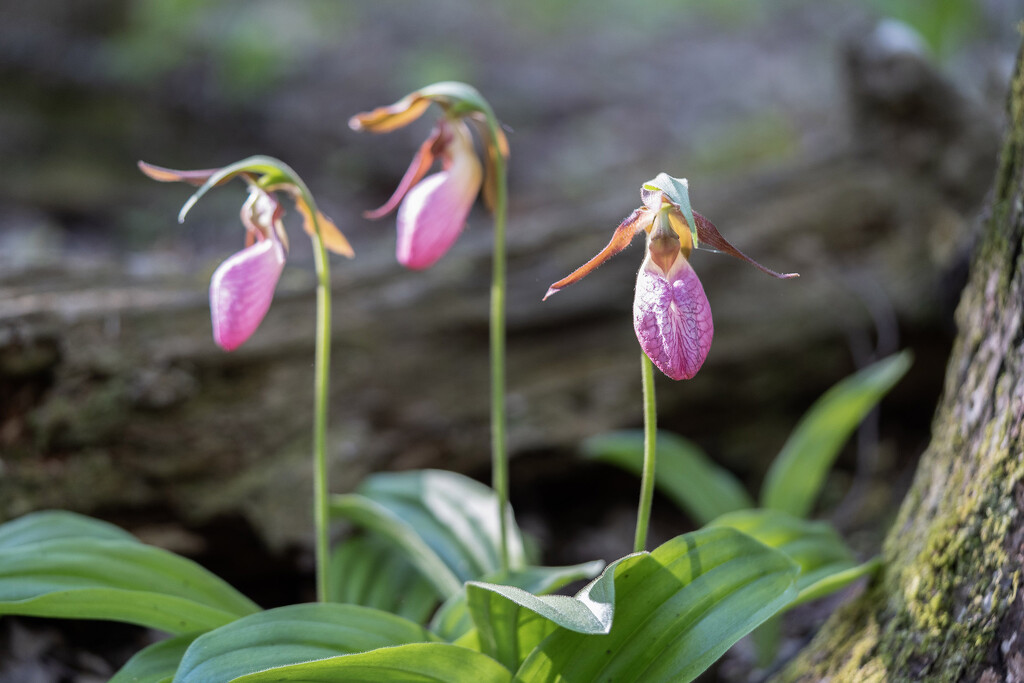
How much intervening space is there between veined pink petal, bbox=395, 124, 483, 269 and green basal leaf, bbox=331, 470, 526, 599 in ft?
1.88

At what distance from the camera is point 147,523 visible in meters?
1.89

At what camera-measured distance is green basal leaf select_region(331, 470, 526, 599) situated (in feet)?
5.32

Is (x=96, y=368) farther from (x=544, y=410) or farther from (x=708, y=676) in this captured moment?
(x=708, y=676)

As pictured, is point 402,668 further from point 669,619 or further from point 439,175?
point 439,175

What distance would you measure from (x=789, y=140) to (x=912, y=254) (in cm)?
215

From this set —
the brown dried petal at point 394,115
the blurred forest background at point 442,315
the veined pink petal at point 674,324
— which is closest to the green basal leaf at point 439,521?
the blurred forest background at point 442,315

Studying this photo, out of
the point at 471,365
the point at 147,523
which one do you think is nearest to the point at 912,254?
the point at 471,365

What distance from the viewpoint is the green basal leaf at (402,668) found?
38.9 inches

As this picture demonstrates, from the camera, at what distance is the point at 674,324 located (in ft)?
3.11

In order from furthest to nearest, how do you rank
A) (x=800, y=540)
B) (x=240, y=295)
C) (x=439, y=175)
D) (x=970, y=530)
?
1. (x=800, y=540)
2. (x=439, y=175)
3. (x=240, y=295)
4. (x=970, y=530)

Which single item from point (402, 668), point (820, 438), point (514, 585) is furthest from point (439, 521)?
point (820, 438)

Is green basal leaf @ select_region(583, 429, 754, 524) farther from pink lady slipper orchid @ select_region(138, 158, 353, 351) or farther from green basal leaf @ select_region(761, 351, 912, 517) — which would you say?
pink lady slipper orchid @ select_region(138, 158, 353, 351)

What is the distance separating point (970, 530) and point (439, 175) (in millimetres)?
1083

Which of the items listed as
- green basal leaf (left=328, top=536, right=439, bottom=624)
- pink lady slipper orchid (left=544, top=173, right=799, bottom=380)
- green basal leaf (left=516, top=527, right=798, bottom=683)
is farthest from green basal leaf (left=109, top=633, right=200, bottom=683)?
pink lady slipper orchid (left=544, top=173, right=799, bottom=380)
